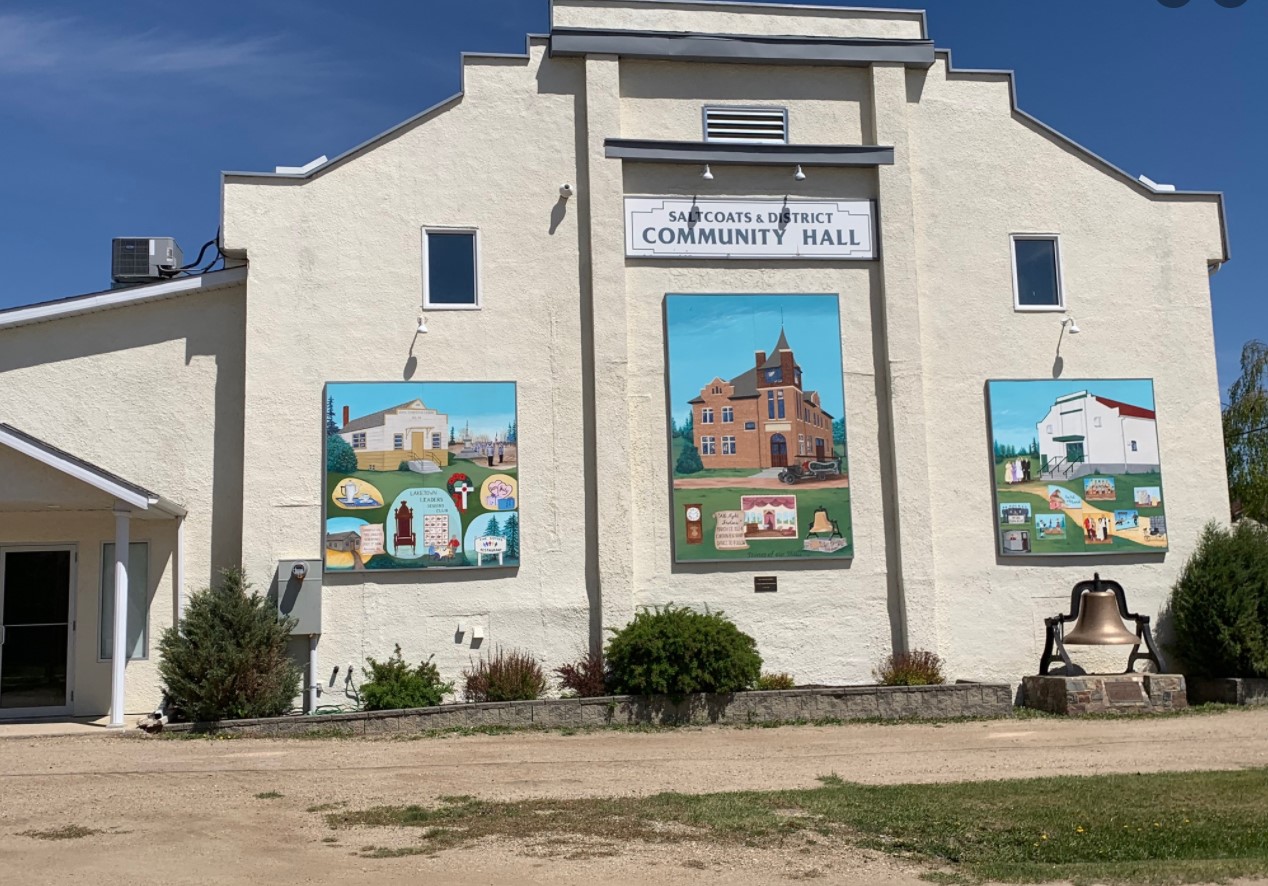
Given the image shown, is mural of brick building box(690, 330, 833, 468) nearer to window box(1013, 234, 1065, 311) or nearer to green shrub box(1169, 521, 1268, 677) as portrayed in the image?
window box(1013, 234, 1065, 311)

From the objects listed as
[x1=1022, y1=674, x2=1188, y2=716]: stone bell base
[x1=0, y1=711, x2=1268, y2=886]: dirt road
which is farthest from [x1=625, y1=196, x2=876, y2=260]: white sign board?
[x1=0, y1=711, x2=1268, y2=886]: dirt road

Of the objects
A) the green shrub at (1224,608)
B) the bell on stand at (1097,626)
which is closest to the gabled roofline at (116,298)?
the bell on stand at (1097,626)

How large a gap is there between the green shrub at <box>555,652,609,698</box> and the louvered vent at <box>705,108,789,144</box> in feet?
26.6

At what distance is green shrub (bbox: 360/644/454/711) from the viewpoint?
630 inches

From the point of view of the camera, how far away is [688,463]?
17922 millimetres

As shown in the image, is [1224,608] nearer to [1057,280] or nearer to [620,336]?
[1057,280]

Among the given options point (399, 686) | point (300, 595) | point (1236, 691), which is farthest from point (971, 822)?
point (300, 595)

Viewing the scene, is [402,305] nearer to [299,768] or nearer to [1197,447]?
[299,768]

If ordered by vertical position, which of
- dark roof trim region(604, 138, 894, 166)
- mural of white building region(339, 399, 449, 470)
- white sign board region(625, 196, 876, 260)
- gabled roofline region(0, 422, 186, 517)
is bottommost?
gabled roofline region(0, 422, 186, 517)

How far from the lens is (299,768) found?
41.4 ft

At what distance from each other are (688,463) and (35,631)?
31.0 feet

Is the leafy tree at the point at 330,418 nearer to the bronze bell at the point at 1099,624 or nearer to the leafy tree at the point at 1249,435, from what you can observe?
the bronze bell at the point at 1099,624

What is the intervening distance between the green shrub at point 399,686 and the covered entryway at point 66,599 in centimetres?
316

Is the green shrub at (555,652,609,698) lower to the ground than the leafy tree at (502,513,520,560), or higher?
lower
